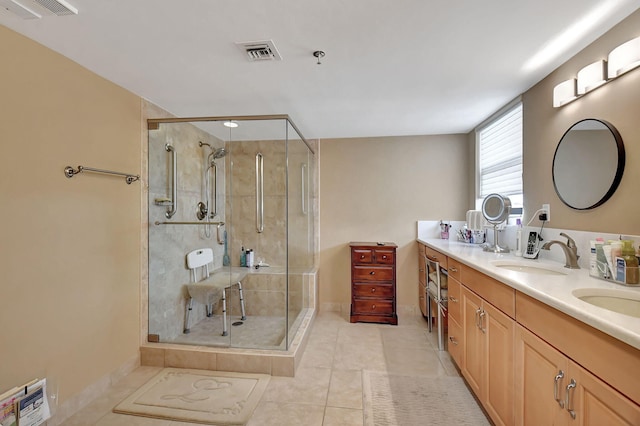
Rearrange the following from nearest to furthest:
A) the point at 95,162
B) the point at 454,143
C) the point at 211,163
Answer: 1. the point at 95,162
2. the point at 211,163
3. the point at 454,143

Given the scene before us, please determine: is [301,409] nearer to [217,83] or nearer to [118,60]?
[217,83]

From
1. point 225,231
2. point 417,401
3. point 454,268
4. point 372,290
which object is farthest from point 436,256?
point 225,231

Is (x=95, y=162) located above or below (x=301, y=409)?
above

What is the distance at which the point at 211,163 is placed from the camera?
117 inches

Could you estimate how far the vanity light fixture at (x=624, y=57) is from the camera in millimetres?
1369

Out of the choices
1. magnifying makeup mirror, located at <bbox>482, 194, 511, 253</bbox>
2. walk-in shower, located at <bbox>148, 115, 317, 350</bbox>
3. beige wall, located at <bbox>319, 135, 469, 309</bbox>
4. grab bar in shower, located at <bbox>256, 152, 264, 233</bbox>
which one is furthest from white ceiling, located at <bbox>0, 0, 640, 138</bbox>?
beige wall, located at <bbox>319, 135, 469, 309</bbox>

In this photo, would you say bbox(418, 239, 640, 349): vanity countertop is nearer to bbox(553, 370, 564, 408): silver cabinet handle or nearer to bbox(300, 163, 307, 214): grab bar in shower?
bbox(553, 370, 564, 408): silver cabinet handle

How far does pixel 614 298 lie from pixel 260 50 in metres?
2.22

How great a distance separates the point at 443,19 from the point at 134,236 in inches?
106

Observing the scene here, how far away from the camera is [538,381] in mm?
1202

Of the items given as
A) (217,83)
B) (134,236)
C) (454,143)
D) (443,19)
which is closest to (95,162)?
(134,236)

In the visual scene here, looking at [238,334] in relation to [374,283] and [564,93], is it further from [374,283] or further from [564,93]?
[564,93]

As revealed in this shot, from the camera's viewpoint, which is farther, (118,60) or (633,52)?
(118,60)

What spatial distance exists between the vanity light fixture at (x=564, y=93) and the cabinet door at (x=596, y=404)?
5.52 ft
